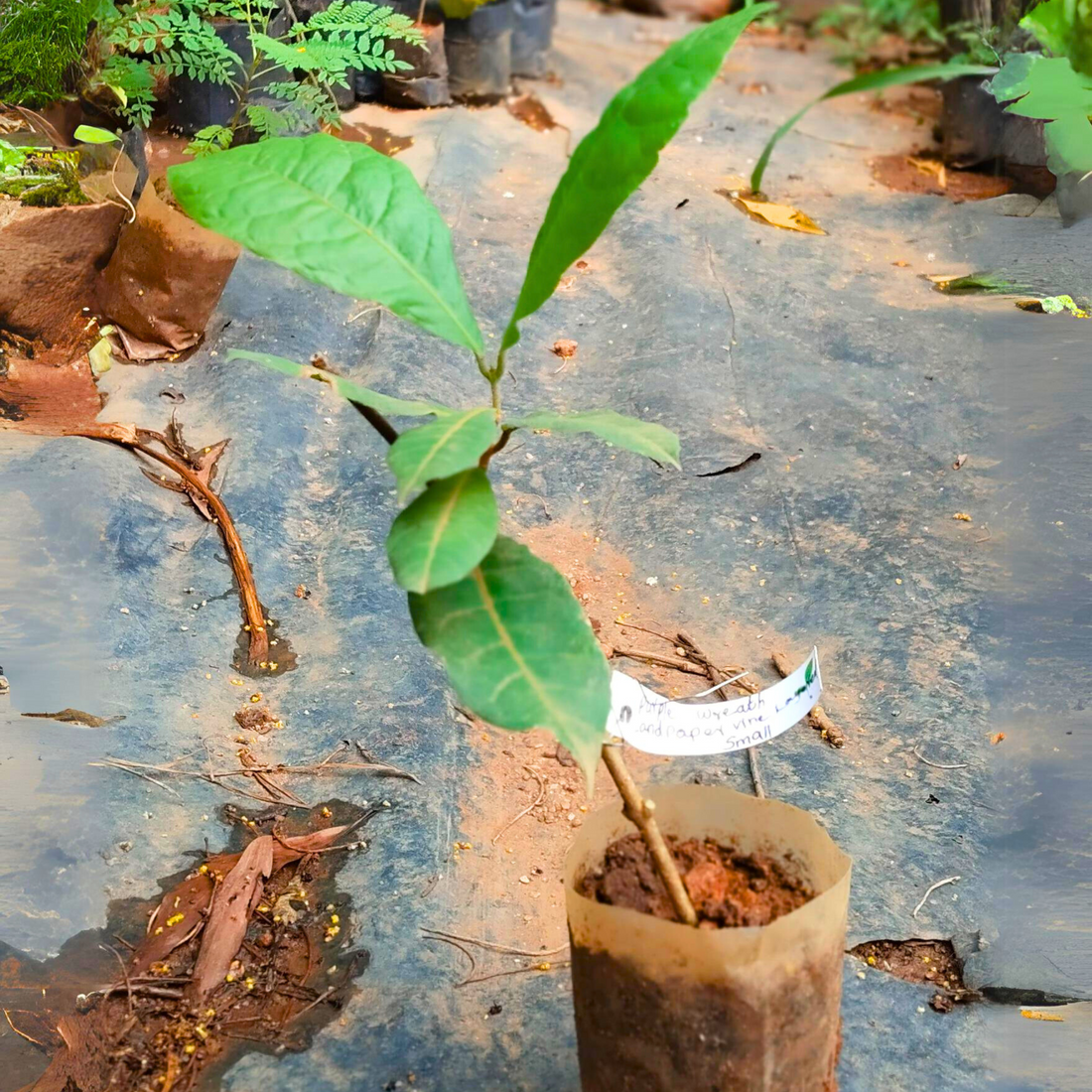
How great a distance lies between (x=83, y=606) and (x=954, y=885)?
1.64 m

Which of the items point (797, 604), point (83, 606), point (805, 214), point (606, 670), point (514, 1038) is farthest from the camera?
point (805, 214)

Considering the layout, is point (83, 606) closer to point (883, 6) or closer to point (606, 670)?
point (606, 670)

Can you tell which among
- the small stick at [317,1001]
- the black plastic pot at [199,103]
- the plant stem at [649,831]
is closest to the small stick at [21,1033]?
the small stick at [317,1001]

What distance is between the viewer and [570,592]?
939mm

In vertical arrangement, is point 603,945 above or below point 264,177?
below

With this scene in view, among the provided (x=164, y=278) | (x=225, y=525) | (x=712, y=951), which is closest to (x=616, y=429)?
(x=712, y=951)

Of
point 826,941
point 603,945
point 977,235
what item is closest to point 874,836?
point 826,941

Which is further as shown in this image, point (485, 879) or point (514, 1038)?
point (485, 879)

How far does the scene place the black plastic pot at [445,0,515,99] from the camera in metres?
4.11

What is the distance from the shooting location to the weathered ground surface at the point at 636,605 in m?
1.54

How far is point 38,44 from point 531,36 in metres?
2.40

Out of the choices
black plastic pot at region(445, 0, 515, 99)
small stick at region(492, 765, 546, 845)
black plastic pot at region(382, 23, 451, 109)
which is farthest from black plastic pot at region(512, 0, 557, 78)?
small stick at region(492, 765, 546, 845)

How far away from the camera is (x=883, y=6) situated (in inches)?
213

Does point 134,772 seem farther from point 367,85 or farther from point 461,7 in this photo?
point 461,7
